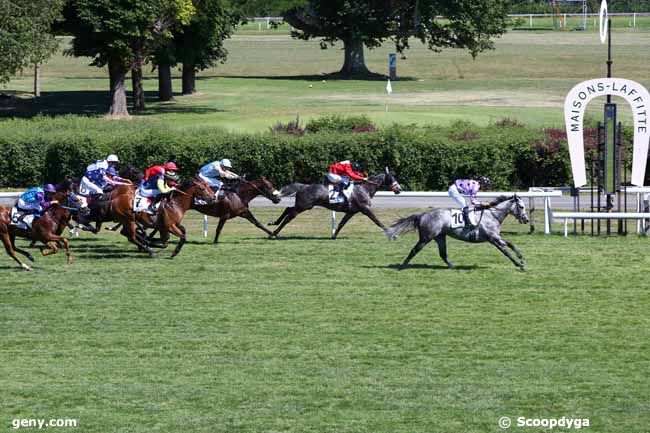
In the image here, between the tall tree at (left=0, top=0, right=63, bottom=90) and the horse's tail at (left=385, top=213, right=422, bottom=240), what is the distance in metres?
26.8

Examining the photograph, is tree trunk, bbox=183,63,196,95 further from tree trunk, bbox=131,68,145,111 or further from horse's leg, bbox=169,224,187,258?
horse's leg, bbox=169,224,187,258

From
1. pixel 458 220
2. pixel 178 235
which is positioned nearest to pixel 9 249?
pixel 178 235

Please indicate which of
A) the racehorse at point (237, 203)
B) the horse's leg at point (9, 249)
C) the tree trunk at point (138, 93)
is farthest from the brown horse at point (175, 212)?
the tree trunk at point (138, 93)

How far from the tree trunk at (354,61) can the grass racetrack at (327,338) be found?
47.9 metres

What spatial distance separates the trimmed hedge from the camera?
31938 mm

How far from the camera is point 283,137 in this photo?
32719 millimetres

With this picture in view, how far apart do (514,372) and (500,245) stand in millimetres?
6451

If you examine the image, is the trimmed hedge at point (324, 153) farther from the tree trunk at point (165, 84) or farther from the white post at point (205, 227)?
the tree trunk at point (165, 84)

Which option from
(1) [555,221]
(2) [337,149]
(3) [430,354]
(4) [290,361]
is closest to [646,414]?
(3) [430,354]

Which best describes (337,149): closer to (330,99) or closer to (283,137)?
(283,137)

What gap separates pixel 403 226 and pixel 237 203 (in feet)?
16.2

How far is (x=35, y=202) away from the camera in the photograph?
20.4 meters

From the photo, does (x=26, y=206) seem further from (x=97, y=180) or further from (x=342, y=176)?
(x=342, y=176)

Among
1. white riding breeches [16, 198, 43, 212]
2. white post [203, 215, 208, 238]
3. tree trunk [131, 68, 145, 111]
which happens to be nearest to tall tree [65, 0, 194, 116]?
tree trunk [131, 68, 145, 111]
